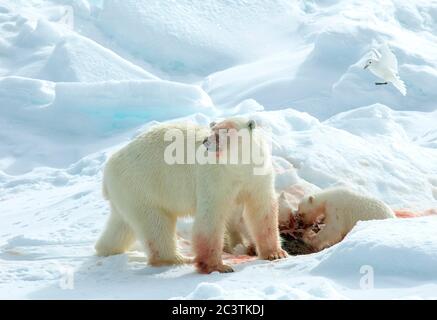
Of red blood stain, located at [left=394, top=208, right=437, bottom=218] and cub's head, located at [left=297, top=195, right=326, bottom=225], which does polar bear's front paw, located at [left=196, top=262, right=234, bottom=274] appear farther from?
red blood stain, located at [left=394, top=208, right=437, bottom=218]

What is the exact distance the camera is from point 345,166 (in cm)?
902

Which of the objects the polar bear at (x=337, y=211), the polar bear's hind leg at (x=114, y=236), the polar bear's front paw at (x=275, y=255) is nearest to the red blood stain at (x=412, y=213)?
the polar bear at (x=337, y=211)

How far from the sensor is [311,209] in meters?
7.78

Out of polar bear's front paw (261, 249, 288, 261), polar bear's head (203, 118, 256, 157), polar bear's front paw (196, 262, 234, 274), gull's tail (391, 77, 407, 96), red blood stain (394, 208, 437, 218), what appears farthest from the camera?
gull's tail (391, 77, 407, 96)

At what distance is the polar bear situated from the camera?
24.8 ft

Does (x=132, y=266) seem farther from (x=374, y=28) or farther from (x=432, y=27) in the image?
(x=432, y=27)

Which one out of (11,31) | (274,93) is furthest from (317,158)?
(11,31)

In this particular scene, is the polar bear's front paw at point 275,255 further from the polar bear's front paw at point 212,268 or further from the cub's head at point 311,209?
the cub's head at point 311,209

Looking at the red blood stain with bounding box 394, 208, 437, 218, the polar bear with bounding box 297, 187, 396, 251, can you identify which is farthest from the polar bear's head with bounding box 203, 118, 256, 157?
the red blood stain with bounding box 394, 208, 437, 218

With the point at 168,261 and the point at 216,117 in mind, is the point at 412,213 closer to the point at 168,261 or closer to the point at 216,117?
the point at 168,261

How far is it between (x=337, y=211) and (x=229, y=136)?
2194 mm

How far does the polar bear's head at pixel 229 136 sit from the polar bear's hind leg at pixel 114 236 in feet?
4.15

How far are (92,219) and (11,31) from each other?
506 inches

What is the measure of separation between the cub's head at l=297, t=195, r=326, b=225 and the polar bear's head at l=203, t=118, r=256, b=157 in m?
2.07
